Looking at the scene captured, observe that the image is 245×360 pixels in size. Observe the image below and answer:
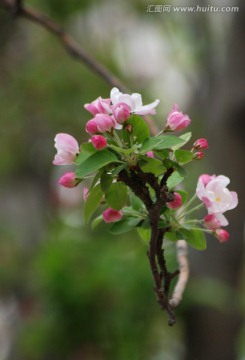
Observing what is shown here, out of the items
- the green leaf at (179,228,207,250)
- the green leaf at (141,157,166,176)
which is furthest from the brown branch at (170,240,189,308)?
the green leaf at (141,157,166,176)

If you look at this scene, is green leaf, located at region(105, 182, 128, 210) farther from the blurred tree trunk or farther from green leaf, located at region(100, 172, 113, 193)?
the blurred tree trunk

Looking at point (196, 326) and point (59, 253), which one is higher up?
point (59, 253)

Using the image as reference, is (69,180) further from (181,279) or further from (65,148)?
(181,279)

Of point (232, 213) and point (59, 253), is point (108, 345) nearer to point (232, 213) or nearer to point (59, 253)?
point (59, 253)

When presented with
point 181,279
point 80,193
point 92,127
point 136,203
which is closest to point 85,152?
point 92,127

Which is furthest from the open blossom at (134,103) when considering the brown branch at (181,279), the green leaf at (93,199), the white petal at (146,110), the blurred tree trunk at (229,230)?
the blurred tree trunk at (229,230)

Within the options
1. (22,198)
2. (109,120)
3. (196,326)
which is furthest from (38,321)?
(109,120)
